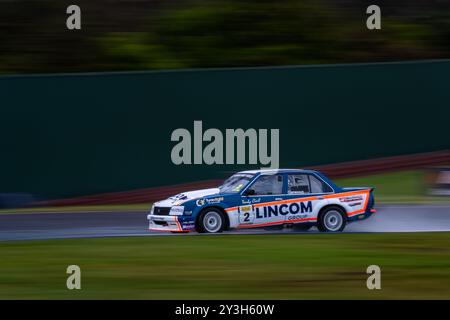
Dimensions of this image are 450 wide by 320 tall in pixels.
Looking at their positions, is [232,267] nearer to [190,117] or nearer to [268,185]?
[268,185]

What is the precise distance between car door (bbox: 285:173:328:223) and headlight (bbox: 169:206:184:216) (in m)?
1.98

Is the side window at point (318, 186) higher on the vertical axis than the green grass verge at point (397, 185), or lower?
lower

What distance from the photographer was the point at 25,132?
22.9 metres

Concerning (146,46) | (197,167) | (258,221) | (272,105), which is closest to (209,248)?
(258,221)

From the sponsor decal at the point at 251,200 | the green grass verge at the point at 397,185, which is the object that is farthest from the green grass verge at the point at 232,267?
the green grass verge at the point at 397,185

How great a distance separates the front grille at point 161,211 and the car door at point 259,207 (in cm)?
134

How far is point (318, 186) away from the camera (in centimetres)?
1527

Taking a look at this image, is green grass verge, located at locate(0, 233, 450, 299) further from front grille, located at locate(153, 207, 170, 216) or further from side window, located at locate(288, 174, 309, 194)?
side window, located at locate(288, 174, 309, 194)

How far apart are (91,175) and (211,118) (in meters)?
3.86

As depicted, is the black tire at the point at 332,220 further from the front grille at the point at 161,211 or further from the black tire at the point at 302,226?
the front grille at the point at 161,211

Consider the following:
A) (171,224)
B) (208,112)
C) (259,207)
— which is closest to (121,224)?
(171,224)

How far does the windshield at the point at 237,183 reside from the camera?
15.1 meters

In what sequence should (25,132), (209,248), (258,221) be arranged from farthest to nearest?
(25,132)
(258,221)
(209,248)

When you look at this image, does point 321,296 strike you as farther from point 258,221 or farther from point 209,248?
point 258,221
